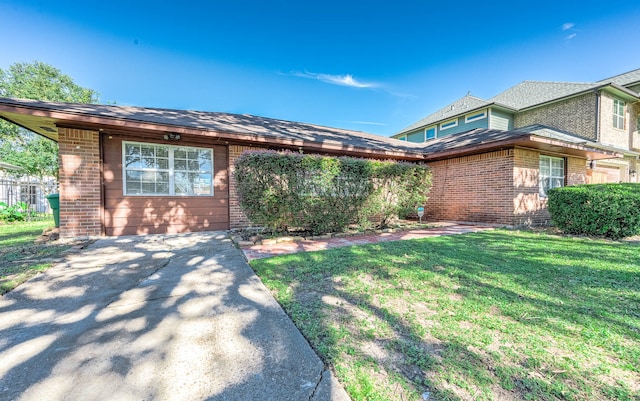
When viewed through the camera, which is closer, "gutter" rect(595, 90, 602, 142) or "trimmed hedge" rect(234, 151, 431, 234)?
"trimmed hedge" rect(234, 151, 431, 234)

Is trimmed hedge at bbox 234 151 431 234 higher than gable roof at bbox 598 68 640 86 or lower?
lower

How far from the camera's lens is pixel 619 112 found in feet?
49.3

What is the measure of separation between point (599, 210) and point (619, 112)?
15.5 m

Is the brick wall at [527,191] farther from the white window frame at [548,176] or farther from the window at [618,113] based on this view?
the window at [618,113]

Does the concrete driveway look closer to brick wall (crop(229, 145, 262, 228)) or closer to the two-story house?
brick wall (crop(229, 145, 262, 228))

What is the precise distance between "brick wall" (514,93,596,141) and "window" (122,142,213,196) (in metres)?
20.1

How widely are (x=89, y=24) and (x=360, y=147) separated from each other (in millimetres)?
11990

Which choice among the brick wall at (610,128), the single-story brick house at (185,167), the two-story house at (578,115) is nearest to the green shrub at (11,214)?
the single-story brick house at (185,167)

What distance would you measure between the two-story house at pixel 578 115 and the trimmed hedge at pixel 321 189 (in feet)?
21.8

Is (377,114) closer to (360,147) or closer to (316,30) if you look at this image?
(316,30)

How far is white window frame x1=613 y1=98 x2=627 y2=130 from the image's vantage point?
581 inches

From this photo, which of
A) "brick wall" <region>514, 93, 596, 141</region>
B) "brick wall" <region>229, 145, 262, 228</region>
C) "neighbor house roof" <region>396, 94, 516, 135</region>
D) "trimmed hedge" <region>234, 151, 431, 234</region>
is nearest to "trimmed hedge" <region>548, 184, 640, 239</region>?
"trimmed hedge" <region>234, 151, 431, 234</region>

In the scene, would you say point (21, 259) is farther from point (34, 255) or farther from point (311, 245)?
point (311, 245)

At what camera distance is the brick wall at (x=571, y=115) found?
563 inches
